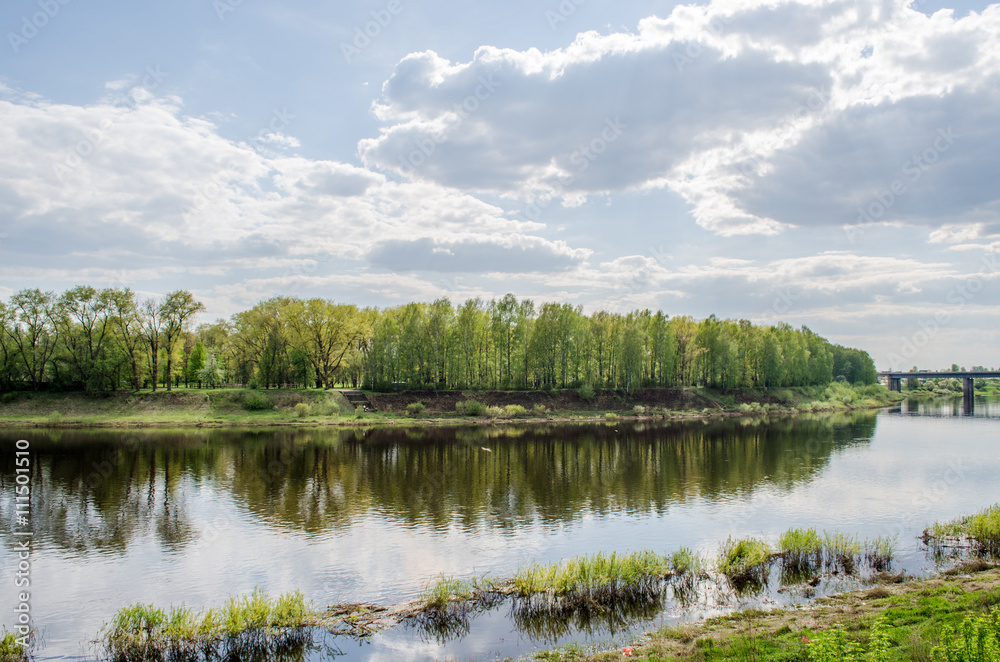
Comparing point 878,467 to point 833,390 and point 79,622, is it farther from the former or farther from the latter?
point 833,390

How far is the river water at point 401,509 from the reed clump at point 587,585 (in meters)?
1.32

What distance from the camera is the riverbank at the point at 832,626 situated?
12719 millimetres

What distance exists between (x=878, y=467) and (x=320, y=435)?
52.1 m

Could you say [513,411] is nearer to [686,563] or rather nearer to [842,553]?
[842,553]

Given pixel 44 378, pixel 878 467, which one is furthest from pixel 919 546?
pixel 44 378

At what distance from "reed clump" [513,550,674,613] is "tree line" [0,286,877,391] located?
233 ft

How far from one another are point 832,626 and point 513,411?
68851mm

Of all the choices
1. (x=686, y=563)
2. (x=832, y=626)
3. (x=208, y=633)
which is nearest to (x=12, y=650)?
(x=208, y=633)

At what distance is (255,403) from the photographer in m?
76.6

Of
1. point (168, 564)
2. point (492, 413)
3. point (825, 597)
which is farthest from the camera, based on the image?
point (492, 413)

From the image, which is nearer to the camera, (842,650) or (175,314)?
(842,650)

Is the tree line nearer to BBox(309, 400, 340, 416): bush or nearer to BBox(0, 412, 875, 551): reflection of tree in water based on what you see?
BBox(309, 400, 340, 416): bush

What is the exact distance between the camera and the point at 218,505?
3056 cm
